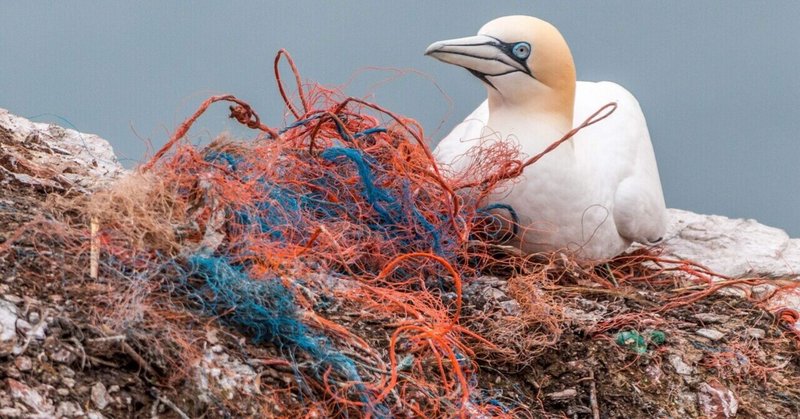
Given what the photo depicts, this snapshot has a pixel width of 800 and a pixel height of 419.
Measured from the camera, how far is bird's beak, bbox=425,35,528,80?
6.46m

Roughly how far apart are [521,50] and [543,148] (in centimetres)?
51

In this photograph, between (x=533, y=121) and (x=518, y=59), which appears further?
(x=533, y=121)

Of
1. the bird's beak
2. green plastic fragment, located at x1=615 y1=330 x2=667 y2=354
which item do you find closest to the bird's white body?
the bird's beak

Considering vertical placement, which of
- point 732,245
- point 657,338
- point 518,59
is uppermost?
point 518,59

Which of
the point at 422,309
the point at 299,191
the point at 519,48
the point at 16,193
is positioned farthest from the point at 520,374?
the point at 16,193

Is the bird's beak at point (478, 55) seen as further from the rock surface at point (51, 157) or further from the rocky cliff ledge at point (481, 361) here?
the rock surface at point (51, 157)

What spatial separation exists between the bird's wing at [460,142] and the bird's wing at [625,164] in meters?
0.54

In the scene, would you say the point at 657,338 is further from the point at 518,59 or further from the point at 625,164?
the point at 518,59

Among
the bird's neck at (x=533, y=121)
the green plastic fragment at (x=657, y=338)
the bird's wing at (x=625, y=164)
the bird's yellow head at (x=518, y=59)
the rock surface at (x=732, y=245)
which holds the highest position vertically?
the bird's yellow head at (x=518, y=59)

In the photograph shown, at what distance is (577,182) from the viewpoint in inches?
264

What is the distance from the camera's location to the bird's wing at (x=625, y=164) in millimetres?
6992

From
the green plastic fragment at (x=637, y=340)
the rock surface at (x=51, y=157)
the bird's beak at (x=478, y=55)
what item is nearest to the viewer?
the rock surface at (x=51, y=157)

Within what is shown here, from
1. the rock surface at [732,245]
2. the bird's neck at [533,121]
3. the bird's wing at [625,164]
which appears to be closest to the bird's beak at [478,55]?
the bird's neck at [533,121]

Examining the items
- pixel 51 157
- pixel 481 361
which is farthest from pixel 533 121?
pixel 51 157
